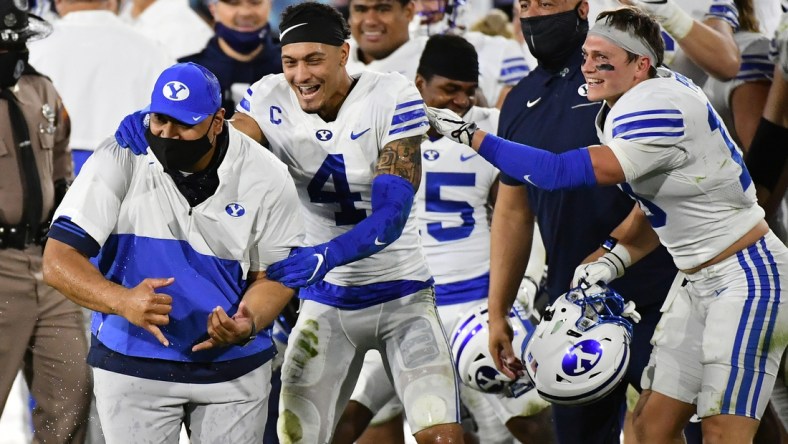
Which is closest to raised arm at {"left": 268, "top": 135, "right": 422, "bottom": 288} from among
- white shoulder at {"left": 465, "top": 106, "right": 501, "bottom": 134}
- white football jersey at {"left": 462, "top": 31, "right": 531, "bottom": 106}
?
white shoulder at {"left": 465, "top": 106, "right": 501, "bottom": 134}

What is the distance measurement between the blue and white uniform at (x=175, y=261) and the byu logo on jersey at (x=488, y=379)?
1354 mm

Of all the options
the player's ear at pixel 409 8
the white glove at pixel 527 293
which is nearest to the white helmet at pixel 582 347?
the white glove at pixel 527 293

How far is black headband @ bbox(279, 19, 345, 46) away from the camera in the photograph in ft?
14.9

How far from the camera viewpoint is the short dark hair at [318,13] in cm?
459

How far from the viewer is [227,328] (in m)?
3.84

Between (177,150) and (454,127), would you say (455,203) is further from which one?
(177,150)

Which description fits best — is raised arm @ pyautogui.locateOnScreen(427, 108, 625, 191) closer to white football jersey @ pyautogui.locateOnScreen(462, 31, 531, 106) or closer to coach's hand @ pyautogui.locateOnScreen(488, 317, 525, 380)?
coach's hand @ pyautogui.locateOnScreen(488, 317, 525, 380)

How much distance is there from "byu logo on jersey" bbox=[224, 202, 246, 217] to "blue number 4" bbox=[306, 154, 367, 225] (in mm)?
594

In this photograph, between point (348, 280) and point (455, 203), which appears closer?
point (348, 280)

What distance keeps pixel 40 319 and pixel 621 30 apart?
8.65ft

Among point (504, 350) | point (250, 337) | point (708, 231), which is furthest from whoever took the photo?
point (504, 350)

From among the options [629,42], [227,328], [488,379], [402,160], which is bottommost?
[488,379]

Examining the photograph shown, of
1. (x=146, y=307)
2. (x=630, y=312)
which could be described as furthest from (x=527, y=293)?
(x=146, y=307)

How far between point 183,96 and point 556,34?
1.66 meters
